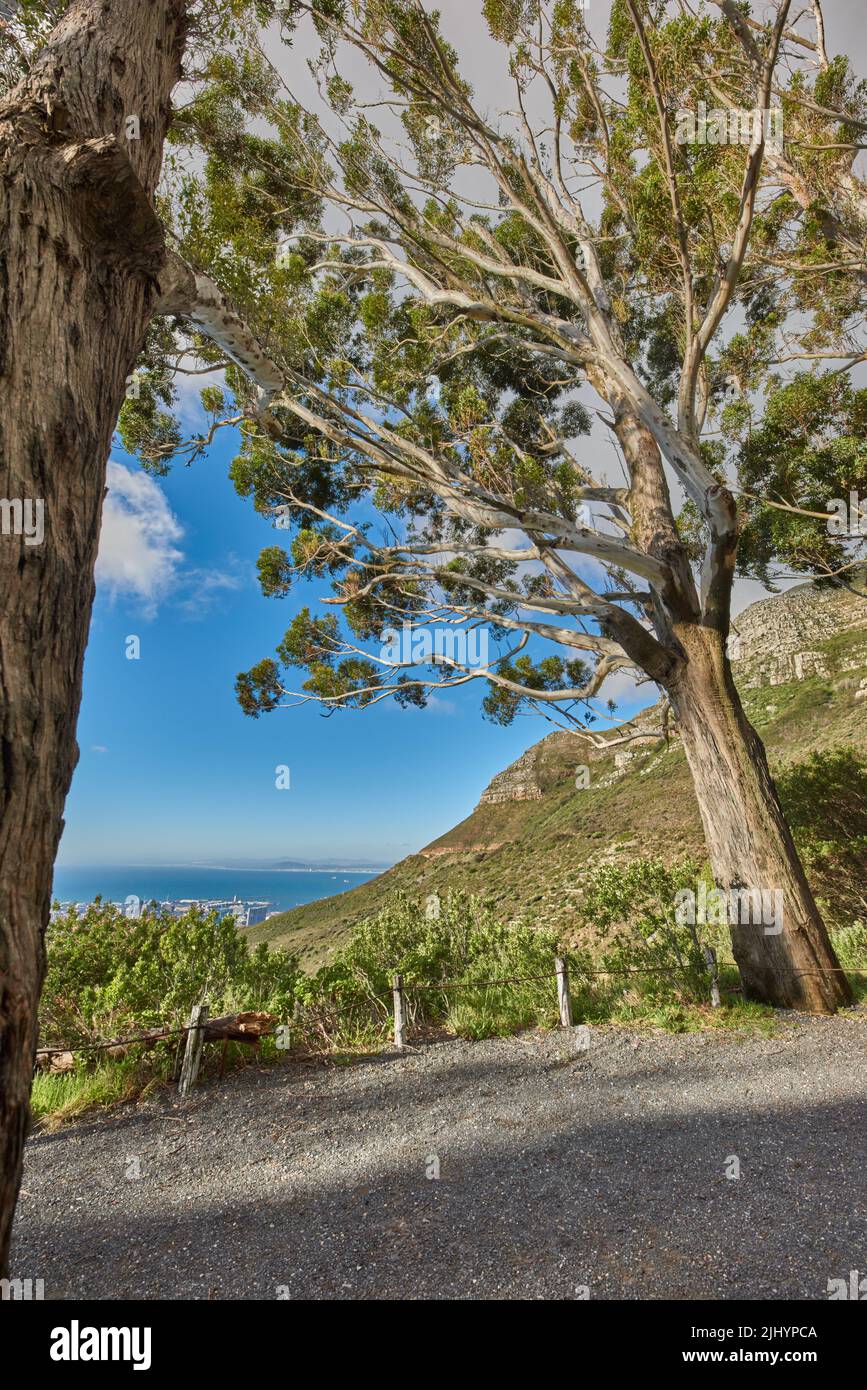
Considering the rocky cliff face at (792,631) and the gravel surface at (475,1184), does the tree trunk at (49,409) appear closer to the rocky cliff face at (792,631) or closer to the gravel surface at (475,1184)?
the gravel surface at (475,1184)

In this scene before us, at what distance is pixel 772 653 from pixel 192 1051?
40.4 meters

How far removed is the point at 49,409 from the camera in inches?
56.5

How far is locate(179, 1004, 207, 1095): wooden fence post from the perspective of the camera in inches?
177

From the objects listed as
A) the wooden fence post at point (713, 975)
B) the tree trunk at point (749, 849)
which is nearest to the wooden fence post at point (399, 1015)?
the wooden fence post at point (713, 975)

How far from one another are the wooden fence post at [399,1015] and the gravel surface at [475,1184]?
595 millimetres

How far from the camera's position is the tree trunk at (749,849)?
5.91 metres

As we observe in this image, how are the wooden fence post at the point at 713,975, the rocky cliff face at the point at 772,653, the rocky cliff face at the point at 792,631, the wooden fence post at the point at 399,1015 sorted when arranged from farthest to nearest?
the rocky cliff face at the point at 772,653, the rocky cliff face at the point at 792,631, the wooden fence post at the point at 713,975, the wooden fence post at the point at 399,1015

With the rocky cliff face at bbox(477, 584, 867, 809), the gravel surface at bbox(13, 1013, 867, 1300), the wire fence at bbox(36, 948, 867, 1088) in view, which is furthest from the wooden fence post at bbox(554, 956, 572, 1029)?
the rocky cliff face at bbox(477, 584, 867, 809)

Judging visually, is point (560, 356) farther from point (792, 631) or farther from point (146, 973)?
point (792, 631)

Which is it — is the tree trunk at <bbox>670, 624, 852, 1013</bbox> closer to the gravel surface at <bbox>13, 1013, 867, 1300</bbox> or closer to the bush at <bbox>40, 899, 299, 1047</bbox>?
the gravel surface at <bbox>13, 1013, 867, 1300</bbox>

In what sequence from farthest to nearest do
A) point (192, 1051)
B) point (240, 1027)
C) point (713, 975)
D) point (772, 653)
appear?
point (772, 653) < point (713, 975) < point (240, 1027) < point (192, 1051)

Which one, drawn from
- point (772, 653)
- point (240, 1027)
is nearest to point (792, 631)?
point (772, 653)
